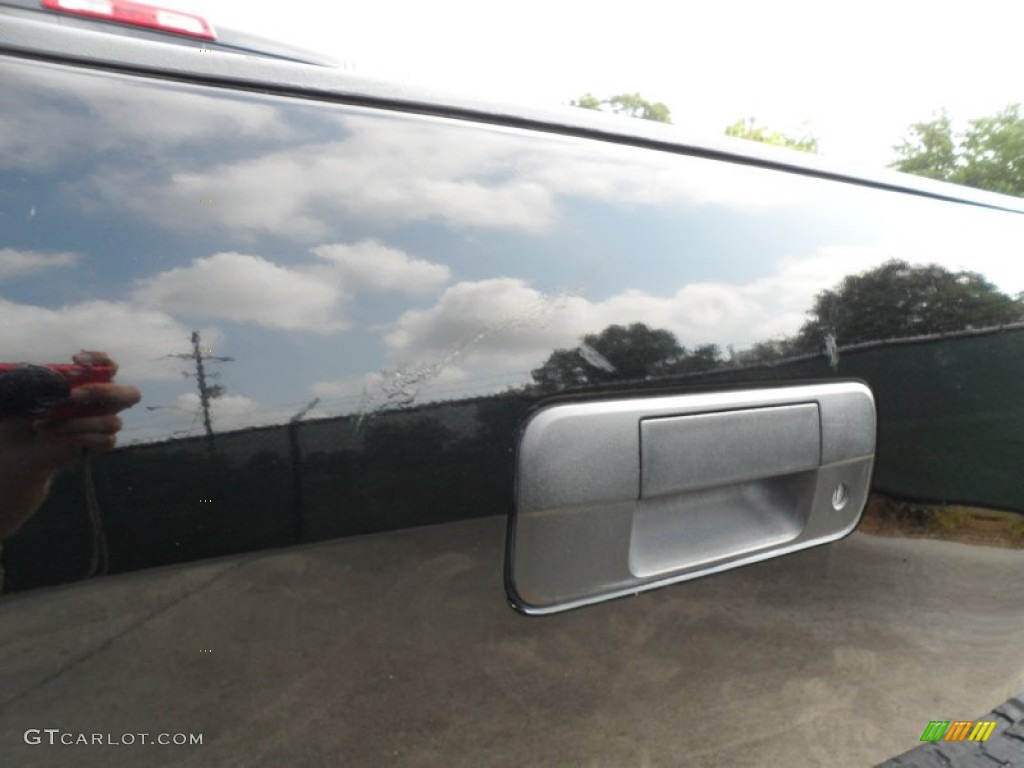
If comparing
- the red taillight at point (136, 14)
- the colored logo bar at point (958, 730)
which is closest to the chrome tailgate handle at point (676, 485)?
the colored logo bar at point (958, 730)

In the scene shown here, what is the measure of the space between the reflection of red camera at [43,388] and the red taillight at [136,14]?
0.85 meters

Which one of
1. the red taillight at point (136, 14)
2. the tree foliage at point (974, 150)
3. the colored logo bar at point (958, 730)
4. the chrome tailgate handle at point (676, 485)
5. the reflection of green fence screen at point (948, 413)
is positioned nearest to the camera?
the chrome tailgate handle at point (676, 485)

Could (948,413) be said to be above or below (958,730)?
above

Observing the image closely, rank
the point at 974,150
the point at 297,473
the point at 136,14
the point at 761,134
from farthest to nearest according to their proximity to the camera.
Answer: the point at 761,134 < the point at 974,150 < the point at 136,14 < the point at 297,473

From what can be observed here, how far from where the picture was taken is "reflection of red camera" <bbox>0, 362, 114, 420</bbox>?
33.6 inches

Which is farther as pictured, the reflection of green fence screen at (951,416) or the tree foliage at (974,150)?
the tree foliage at (974,150)

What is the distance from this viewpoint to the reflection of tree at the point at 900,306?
1421mm

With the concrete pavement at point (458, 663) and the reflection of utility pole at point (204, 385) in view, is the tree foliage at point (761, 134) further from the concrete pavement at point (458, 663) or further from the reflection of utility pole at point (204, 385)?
the reflection of utility pole at point (204, 385)

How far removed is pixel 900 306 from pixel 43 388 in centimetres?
→ 147

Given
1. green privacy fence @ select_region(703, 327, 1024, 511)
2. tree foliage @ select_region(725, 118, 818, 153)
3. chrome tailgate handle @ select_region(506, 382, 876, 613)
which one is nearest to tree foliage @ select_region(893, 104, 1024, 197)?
tree foliage @ select_region(725, 118, 818, 153)

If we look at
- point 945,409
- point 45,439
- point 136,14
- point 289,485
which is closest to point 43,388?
point 45,439

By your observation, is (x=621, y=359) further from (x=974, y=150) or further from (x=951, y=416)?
(x=974, y=150)

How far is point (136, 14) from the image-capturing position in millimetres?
1434

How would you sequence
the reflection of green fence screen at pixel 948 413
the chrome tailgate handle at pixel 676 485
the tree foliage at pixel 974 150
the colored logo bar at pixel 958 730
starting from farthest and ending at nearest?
1. the tree foliage at pixel 974 150
2. the colored logo bar at pixel 958 730
3. the reflection of green fence screen at pixel 948 413
4. the chrome tailgate handle at pixel 676 485
